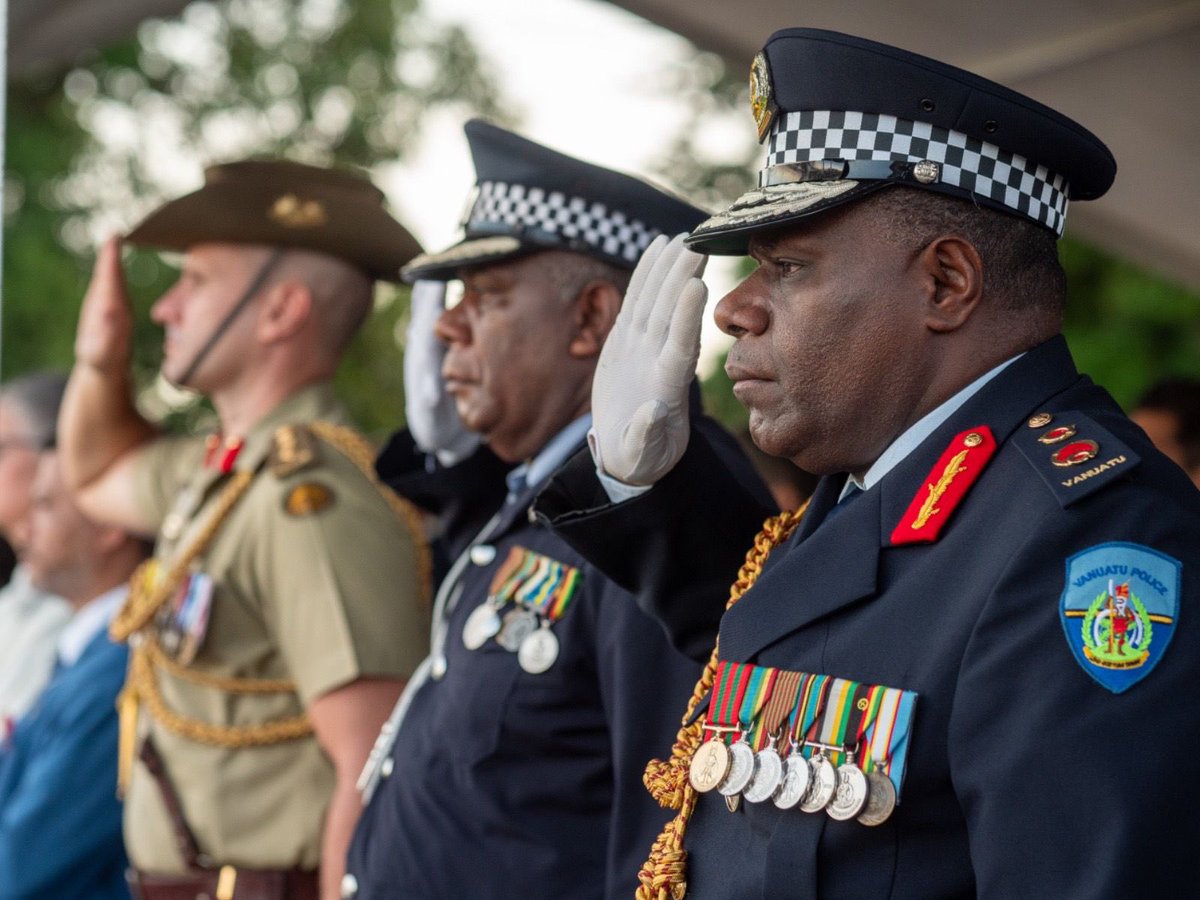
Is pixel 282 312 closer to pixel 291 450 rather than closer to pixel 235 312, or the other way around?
pixel 235 312

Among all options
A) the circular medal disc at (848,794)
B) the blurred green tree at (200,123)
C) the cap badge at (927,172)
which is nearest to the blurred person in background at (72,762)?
the circular medal disc at (848,794)

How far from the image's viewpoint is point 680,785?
80.5 inches

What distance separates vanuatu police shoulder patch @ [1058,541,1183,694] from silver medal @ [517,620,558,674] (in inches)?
50.8

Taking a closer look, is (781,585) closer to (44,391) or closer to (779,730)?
(779,730)

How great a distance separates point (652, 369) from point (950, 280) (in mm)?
491

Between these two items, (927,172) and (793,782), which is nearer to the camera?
(793,782)

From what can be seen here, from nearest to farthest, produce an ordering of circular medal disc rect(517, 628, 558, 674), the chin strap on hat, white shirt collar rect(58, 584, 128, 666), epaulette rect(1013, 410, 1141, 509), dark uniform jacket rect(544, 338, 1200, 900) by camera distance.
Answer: dark uniform jacket rect(544, 338, 1200, 900) → epaulette rect(1013, 410, 1141, 509) → circular medal disc rect(517, 628, 558, 674) → the chin strap on hat → white shirt collar rect(58, 584, 128, 666)

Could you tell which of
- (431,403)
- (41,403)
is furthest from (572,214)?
(41,403)

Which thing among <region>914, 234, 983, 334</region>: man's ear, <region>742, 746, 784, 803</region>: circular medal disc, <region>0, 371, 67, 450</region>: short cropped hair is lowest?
<region>0, 371, 67, 450</region>: short cropped hair

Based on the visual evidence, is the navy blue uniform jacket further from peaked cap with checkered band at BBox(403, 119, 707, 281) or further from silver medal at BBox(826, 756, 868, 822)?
silver medal at BBox(826, 756, 868, 822)

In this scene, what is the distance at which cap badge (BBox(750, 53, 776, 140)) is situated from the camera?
208 centimetres

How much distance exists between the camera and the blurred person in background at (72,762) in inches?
170

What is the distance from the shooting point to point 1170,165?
4.54 meters

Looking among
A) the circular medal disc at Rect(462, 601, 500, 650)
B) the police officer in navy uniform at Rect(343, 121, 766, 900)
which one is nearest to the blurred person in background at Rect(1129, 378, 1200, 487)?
the police officer in navy uniform at Rect(343, 121, 766, 900)
